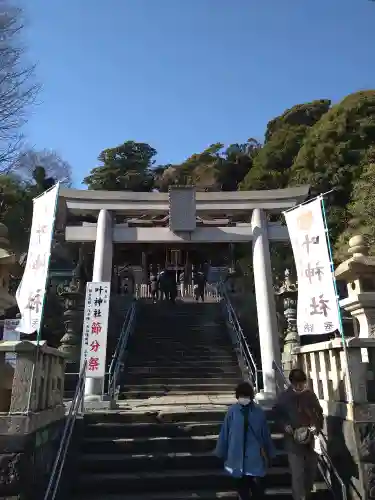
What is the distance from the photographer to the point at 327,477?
5.02 m

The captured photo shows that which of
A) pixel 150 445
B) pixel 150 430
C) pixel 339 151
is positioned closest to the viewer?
pixel 150 445

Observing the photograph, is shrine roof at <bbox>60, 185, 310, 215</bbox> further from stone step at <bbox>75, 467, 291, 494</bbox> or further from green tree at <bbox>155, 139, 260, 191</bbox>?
green tree at <bbox>155, 139, 260, 191</bbox>

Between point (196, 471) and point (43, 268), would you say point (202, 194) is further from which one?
point (196, 471)

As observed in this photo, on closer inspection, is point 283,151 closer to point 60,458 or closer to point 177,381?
point 177,381

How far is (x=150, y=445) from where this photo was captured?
5637mm

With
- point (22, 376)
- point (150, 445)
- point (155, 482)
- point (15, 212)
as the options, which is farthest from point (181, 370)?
point (15, 212)

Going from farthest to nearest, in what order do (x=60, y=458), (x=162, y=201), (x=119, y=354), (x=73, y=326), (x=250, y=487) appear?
1. (x=73, y=326)
2. (x=162, y=201)
3. (x=119, y=354)
4. (x=60, y=458)
5. (x=250, y=487)

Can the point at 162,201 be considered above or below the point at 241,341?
above

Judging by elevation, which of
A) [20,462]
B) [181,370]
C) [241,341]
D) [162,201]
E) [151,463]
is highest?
Result: [162,201]

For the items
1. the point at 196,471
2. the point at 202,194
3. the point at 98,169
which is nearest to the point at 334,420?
the point at 196,471

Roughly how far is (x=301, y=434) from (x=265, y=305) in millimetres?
6122

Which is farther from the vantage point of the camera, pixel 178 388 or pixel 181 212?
pixel 181 212

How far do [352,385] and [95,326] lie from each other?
5.46 metres

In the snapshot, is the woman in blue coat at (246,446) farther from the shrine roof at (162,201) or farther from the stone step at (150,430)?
the shrine roof at (162,201)
